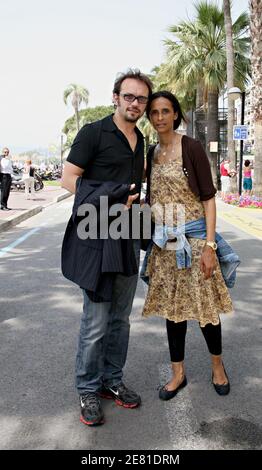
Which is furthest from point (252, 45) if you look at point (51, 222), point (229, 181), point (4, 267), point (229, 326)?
point (229, 326)

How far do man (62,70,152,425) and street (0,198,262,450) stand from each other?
0.12 m

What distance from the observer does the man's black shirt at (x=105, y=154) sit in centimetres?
254

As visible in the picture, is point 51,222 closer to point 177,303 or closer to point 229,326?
point 229,326

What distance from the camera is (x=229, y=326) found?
14.5ft

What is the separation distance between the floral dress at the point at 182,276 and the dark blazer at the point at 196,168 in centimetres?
5

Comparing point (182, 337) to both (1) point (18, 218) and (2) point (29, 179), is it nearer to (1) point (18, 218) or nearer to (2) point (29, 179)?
(1) point (18, 218)

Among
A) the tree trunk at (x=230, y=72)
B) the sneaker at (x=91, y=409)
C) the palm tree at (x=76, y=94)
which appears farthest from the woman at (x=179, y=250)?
the palm tree at (x=76, y=94)

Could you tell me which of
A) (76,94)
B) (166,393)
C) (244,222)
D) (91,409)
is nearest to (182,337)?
(166,393)

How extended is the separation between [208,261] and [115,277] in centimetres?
55

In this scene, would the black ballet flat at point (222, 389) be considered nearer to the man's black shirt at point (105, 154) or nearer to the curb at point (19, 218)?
the man's black shirt at point (105, 154)

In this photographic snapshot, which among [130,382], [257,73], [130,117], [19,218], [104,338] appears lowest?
[130,382]

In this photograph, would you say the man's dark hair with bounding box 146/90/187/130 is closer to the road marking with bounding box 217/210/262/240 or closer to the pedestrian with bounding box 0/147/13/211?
the road marking with bounding box 217/210/262/240

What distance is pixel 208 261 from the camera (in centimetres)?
289

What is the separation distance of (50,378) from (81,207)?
135 centimetres
